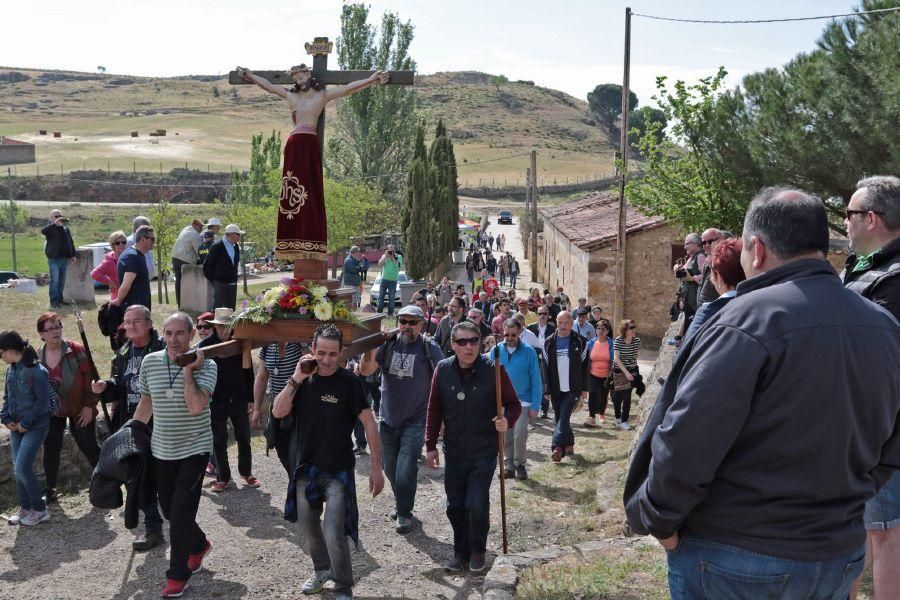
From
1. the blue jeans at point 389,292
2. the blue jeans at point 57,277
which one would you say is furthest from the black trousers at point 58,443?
the blue jeans at point 389,292

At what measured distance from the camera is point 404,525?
7.90m

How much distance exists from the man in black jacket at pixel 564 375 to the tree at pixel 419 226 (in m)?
22.7

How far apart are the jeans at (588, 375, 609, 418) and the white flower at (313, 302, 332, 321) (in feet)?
20.8

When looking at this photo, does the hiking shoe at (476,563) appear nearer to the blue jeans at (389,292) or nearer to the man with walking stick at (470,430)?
the man with walking stick at (470,430)

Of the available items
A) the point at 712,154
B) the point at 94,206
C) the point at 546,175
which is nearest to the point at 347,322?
the point at 712,154

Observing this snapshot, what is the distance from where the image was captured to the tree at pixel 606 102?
526 ft

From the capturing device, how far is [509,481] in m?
9.91

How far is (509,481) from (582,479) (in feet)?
2.59

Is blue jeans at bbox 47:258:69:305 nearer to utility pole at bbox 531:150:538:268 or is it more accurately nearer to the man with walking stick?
→ the man with walking stick

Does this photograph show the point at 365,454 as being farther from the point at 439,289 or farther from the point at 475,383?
the point at 439,289

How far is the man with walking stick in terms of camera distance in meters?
6.91

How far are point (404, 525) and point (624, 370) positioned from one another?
6187 mm

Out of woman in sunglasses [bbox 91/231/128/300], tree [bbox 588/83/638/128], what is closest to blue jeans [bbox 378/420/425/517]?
woman in sunglasses [bbox 91/231/128/300]

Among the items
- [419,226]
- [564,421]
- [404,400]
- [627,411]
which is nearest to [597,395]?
[627,411]
